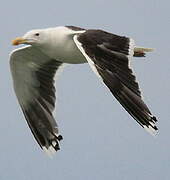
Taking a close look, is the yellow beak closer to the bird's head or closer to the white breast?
the bird's head

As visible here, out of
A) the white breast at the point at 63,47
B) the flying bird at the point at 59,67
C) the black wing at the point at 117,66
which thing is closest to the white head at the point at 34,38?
the flying bird at the point at 59,67

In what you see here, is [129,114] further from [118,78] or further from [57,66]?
[57,66]

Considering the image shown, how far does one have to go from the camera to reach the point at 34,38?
1727cm

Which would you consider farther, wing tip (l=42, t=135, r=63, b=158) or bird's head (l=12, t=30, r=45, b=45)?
wing tip (l=42, t=135, r=63, b=158)

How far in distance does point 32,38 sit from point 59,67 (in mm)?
1873

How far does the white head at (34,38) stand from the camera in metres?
17.1

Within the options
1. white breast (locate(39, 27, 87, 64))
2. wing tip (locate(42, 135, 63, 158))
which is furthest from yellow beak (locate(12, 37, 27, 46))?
wing tip (locate(42, 135, 63, 158))

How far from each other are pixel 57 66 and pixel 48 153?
70.0 inches

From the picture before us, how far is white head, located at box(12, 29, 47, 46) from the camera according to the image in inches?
675

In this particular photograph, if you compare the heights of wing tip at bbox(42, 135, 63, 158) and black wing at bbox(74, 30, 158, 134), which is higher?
black wing at bbox(74, 30, 158, 134)

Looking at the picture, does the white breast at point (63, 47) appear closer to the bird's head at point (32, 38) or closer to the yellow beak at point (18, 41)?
the bird's head at point (32, 38)

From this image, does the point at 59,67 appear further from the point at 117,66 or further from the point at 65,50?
the point at 117,66

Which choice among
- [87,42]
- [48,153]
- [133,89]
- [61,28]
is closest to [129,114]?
[133,89]

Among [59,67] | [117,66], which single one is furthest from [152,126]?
[59,67]
